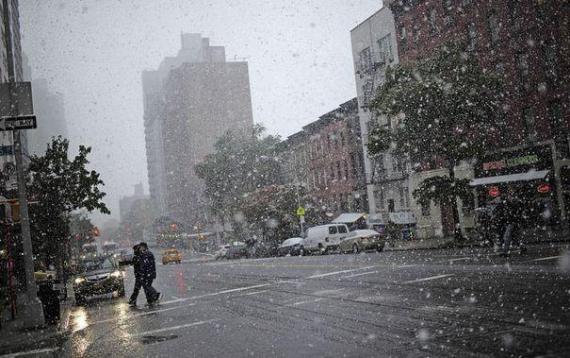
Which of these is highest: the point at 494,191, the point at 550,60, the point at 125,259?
the point at 550,60

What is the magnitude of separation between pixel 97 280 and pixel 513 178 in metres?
25.0

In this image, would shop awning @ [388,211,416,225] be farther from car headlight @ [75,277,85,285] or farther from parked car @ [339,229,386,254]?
car headlight @ [75,277,85,285]

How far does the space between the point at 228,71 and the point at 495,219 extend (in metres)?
138

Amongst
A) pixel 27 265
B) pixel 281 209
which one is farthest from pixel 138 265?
pixel 281 209

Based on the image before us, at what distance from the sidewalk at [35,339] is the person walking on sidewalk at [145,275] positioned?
2.42 m

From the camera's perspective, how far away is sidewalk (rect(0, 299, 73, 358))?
9641 mm

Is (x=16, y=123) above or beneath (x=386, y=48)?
beneath

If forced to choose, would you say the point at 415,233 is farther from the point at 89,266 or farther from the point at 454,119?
the point at 89,266

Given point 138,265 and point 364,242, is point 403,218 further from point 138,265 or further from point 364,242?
point 138,265

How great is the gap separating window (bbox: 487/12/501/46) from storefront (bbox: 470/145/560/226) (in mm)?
7234

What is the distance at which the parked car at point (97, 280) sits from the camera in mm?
18750

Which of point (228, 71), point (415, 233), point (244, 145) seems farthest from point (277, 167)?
point (228, 71)

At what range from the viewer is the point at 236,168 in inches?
2776

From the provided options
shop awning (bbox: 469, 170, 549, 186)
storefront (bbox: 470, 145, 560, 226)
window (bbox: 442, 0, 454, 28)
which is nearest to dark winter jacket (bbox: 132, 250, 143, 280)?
storefront (bbox: 470, 145, 560, 226)
